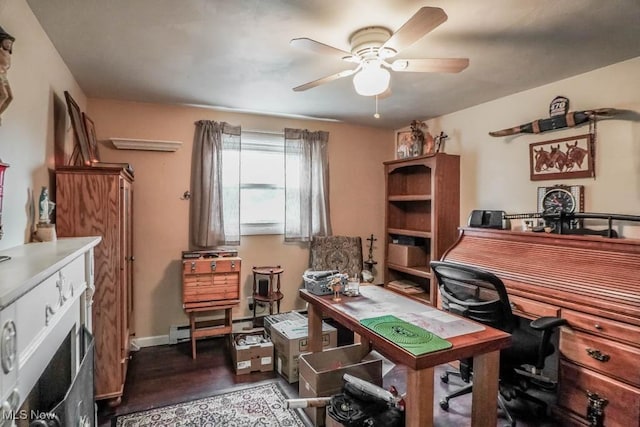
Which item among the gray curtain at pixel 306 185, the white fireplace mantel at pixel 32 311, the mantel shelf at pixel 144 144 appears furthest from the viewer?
the gray curtain at pixel 306 185

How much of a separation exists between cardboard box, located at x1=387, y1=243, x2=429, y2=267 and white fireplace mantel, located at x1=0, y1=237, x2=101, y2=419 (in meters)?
3.10

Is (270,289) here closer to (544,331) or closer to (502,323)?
(502,323)

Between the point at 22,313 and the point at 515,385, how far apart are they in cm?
264

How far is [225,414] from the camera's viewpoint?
2248 mm

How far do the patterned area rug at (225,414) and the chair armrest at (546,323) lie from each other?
151 cm

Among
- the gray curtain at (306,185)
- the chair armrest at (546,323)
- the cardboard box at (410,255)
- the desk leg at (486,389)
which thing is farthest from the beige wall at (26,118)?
the cardboard box at (410,255)

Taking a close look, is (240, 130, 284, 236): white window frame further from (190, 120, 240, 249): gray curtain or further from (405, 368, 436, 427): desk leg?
(405, 368, 436, 427): desk leg

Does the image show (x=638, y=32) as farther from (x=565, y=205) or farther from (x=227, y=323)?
(x=227, y=323)

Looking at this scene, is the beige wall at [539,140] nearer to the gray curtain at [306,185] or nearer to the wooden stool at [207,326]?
the gray curtain at [306,185]

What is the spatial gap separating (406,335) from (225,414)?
1.43m

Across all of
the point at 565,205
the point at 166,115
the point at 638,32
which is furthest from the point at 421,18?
the point at 166,115

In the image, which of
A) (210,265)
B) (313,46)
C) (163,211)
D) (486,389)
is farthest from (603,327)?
(163,211)

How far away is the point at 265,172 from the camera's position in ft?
12.5

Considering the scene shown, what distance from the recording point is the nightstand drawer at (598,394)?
5.97 feet
